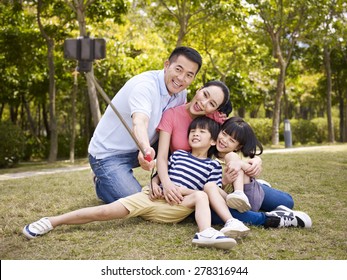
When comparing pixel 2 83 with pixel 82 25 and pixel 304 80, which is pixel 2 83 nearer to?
pixel 82 25

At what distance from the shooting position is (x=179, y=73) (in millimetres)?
3863

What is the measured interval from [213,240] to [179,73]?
4.89 feet

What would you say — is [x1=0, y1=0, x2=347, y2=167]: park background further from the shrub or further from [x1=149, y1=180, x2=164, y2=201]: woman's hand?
[x1=149, y1=180, x2=164, y2=201]: woman's hand

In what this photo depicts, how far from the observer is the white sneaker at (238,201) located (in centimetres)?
335

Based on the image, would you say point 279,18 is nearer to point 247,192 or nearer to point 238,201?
point 247,192

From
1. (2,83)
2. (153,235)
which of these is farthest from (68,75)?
(153,235)

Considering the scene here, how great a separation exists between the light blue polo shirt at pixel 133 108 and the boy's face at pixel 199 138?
0.38 m

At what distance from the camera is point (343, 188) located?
18.1 ft

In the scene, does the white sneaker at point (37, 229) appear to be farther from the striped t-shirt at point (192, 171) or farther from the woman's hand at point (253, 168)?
the woman's hand at point (253, 168)

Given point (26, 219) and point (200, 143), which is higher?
point (200, 143)

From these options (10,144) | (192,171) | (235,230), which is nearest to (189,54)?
(192,171)

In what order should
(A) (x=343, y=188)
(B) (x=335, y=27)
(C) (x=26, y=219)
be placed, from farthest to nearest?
1. (B) (x=335, y=27)
2. (A) (x=343, y=188)
3. (C) (x=26, y=219)

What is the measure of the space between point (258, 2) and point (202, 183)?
1290 cm

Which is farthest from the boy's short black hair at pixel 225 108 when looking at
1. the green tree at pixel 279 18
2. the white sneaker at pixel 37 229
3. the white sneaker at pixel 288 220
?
the green tree at pixel 279 18
